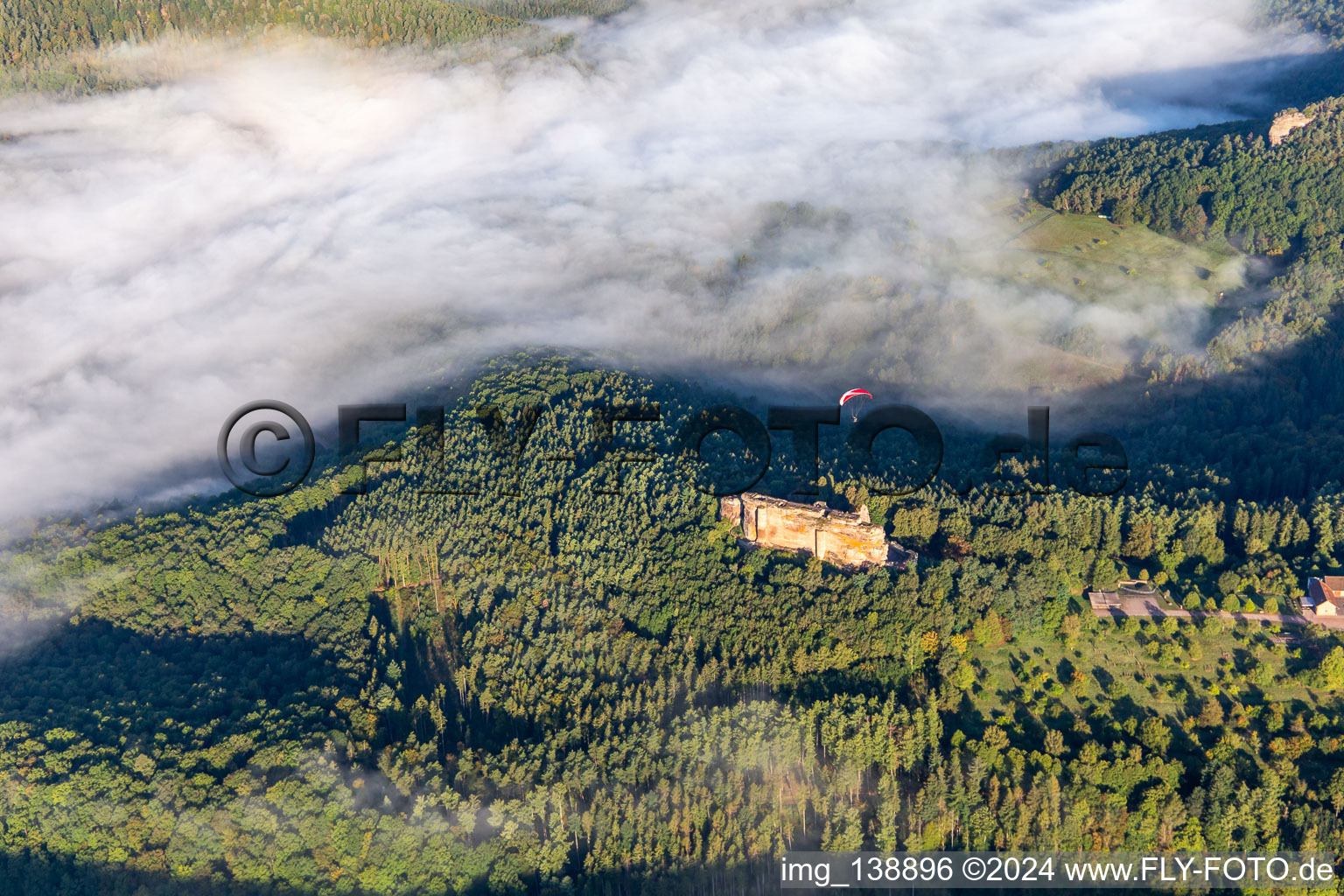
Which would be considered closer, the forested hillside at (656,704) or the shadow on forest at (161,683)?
the forested hillside at (656,704)

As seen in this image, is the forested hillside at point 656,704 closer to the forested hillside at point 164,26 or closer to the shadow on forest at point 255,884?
the shadow on forest at point 255,884

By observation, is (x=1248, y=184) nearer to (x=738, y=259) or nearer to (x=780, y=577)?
(x=738, y=259)

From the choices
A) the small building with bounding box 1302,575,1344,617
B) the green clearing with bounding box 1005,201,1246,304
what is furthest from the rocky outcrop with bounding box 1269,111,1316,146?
the small building with bounding box 1302,575,1344,617

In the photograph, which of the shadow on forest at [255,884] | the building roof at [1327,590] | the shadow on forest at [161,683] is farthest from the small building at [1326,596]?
the shadow on forest at [161,683]

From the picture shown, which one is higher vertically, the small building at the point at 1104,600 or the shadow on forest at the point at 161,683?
the small building at the point at 1104,600

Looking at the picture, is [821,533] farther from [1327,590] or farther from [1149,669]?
[1327,590]

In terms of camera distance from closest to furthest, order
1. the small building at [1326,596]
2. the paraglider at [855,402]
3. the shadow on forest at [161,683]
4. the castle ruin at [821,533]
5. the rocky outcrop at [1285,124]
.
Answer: the small building at [1326,596] → the shadow on forest at [161,683] → the castle ruin at [821,533] → the paraglider at [855,402] → the rocky outcrop at [1285,124]
